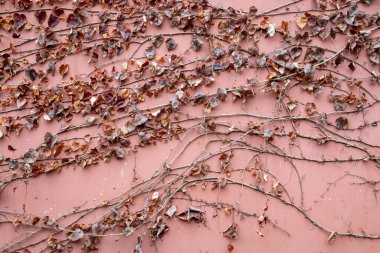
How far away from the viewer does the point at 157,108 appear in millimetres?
2740

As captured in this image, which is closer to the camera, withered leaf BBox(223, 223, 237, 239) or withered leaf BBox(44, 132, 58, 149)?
withered leaf BBox(223, 223, 237, 239)

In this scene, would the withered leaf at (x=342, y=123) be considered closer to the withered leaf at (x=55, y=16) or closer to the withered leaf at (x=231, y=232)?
the withered leaf at (x=231, y=232)

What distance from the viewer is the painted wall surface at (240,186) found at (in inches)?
98.7

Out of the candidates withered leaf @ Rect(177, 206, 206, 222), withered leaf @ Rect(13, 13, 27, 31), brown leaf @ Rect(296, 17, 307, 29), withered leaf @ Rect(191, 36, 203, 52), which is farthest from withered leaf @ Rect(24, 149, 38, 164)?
brown leaf @ Rect(296, 17, 307, 29)

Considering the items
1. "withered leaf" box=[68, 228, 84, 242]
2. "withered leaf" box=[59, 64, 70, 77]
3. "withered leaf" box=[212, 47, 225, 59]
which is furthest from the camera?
"withered leaf" box=[59, 64, 70, 77]

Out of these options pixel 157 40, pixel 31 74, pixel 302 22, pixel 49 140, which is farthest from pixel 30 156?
pixel 302 22

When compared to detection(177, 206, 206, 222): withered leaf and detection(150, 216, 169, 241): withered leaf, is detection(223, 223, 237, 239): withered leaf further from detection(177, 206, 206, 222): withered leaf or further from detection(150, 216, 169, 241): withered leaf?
detection(150, 216, 169, 241): withered leaf

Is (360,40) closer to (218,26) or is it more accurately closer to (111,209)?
(218,26)

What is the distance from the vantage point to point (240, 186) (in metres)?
2.60

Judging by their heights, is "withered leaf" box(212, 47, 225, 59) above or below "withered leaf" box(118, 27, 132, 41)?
below

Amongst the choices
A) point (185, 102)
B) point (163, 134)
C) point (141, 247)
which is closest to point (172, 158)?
point (163, 134)

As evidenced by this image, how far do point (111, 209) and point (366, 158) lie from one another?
148 cm

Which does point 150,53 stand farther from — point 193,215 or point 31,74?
point 193,215

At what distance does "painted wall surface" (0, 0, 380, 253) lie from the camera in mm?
2506
